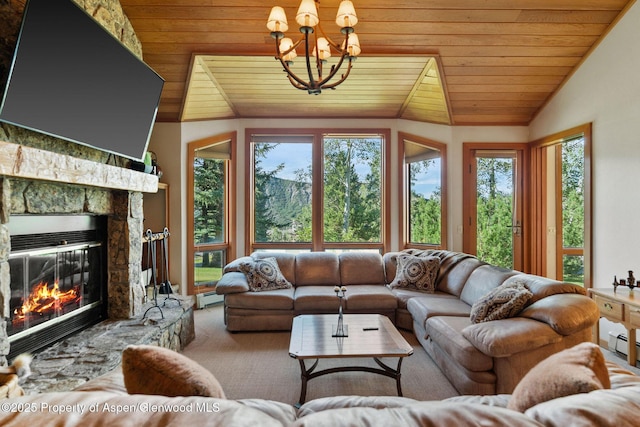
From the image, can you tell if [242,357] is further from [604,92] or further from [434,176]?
[604,92]

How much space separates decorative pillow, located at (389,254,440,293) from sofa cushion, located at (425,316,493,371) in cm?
100

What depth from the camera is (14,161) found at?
1924mm

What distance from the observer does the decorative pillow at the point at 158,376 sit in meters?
1.05

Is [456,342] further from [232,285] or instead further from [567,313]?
[232,285]

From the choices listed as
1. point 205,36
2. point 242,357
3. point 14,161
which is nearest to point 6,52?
point 14,161

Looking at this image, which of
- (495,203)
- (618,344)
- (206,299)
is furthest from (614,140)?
(206,299)

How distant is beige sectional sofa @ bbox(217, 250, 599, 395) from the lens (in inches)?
90.0

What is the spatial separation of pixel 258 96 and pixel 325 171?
56.5 inches

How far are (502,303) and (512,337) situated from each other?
1.37 ft

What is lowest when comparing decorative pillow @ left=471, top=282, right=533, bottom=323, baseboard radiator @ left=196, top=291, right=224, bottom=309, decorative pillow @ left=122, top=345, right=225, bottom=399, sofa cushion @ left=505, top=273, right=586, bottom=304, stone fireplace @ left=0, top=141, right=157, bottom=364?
baseboard radiator @ left=196, top=291, right=224, bottom=309

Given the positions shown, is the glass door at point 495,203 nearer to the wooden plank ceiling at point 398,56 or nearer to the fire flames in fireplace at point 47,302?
the wooden plank ceiling at point 398,56

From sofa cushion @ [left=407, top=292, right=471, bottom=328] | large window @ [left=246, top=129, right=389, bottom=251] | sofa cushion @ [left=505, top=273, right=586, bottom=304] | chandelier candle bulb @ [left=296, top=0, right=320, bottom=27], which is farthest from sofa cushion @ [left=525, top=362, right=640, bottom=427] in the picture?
large window @ [left=246, top=129, right=389, bottom=251]

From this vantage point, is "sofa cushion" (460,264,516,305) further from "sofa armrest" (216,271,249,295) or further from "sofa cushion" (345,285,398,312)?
"sofa armrest" (216,271,249,295)

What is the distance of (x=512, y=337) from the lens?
7.38 ft
